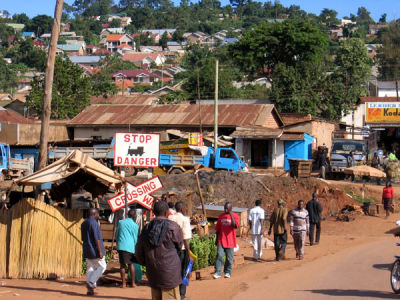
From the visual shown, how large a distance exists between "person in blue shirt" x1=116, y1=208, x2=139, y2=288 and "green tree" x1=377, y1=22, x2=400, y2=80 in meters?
83.4

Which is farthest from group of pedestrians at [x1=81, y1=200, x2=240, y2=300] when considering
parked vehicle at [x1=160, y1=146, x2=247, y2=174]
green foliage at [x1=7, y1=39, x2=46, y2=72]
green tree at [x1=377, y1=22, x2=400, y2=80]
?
green foliage at [x1=7, y1=39, x2=46, y2=72]

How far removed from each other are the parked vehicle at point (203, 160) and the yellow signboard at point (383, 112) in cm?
2113

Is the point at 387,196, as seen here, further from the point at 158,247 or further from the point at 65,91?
the point at 65,91

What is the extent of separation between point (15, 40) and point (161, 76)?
223ft

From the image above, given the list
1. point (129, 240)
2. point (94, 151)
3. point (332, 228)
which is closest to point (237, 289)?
point (129, 240)

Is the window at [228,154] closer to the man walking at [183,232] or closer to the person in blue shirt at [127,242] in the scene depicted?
the man walking at [183,232]

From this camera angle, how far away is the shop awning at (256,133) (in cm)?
3706

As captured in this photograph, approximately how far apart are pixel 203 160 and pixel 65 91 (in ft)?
95.2

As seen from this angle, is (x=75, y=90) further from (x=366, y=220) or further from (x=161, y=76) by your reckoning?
(x=161, y=76)

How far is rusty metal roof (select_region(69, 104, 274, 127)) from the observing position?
134 ft

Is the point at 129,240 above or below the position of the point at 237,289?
above

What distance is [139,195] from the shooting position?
1285 centimetres

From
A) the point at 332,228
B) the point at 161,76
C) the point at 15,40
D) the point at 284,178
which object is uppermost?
the point at 15,40

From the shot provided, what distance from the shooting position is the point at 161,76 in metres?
130
